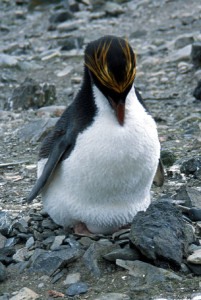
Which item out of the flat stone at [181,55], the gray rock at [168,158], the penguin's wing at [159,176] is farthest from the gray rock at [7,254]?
the flat stone at [181,55]

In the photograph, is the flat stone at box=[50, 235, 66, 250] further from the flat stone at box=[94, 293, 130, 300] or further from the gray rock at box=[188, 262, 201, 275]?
the gray rock at box=[188, 262, 201, 275]

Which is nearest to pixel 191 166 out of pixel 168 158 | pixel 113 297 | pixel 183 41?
pixel 168 158

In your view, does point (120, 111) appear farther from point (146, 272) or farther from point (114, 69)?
point (146, 272)

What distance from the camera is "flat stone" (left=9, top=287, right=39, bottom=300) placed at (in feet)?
8.25

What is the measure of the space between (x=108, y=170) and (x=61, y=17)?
794 centimetres

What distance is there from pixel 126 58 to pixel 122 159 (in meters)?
0.52

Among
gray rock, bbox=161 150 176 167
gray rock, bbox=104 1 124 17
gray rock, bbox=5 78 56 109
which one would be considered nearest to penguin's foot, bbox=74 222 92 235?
gray rock, bbox=161 150 176 167

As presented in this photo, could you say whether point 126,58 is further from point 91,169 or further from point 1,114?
point 1,114

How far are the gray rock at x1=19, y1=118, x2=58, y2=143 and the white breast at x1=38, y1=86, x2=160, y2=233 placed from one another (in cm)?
205

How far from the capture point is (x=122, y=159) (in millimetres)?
2855

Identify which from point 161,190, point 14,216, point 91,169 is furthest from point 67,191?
point 161,190

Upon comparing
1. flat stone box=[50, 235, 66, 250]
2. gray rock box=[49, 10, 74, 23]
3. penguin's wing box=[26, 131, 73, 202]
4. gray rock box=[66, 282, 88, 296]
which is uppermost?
penguin's wing box=[26, 131, 73, 202]

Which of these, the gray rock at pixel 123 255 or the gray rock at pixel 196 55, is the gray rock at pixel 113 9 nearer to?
the gray rock at pixel 196 55

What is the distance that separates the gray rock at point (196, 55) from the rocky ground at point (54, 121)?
0.6 inches
